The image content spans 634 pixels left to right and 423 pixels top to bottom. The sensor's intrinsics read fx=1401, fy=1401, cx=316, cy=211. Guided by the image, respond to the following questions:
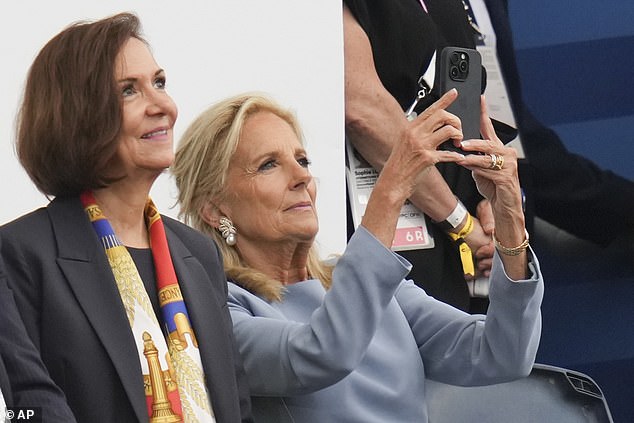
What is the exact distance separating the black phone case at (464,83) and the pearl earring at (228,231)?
53cm

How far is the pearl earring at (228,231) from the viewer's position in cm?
298

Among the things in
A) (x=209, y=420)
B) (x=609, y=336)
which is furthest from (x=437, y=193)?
(x=209, y=420)

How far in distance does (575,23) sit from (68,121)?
263 centimetres

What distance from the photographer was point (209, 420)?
2.50 m

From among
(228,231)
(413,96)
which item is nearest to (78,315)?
(228,231)

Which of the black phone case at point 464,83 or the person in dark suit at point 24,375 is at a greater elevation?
the black phone case at point 464,83

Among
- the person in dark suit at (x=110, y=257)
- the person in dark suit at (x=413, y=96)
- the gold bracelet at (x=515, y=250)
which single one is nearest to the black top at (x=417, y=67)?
the person in dark suit at (x=413, y=96)

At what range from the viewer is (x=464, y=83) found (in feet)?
9.57

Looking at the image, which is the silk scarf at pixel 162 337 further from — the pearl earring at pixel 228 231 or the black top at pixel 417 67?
the black top at pixel 417 67

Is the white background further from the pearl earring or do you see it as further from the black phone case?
the black phone case

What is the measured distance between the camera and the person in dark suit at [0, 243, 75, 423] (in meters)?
2.20

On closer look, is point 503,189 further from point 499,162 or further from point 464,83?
point 464,83

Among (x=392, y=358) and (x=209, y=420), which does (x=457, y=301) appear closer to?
(x=392, y=358)

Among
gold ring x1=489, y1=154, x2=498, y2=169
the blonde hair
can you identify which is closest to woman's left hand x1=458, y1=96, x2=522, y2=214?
gold ring x1=489, y1=154, x2=498, y2=169
